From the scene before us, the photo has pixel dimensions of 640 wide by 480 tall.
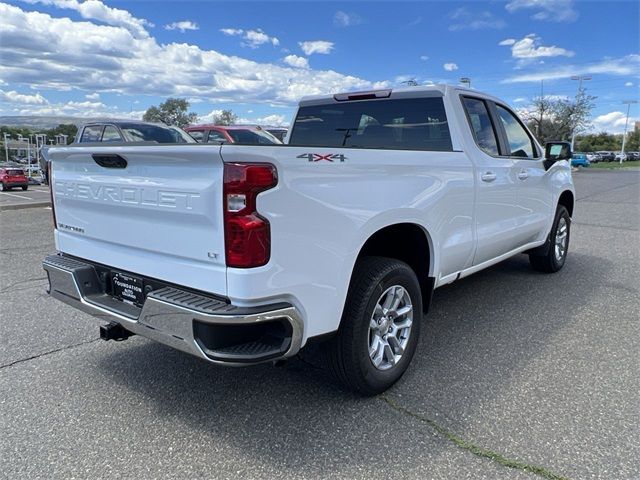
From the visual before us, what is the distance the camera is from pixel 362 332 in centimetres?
285

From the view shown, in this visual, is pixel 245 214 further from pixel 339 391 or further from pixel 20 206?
pixel 20 206

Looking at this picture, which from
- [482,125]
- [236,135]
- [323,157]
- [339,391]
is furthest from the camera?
[236,135]

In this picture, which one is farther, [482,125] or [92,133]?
[92,133]

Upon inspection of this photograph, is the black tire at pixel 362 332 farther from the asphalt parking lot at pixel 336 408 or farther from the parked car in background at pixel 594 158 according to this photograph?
the parked car in background at pixel 594 158

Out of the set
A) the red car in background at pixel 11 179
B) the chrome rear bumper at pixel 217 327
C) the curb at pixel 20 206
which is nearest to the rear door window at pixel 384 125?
the chrome rear bumper at pixel 217 327

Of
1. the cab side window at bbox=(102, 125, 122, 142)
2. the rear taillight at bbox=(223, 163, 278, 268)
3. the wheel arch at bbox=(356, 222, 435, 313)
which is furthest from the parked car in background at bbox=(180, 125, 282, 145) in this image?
the rear taillight at bbox=(223, 163, 278, 268)

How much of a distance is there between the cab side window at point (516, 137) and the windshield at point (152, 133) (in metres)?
8.78

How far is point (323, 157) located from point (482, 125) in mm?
2376

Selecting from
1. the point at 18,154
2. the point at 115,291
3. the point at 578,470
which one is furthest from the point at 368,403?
the point at 18,154

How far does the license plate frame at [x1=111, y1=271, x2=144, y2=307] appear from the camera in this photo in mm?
2801

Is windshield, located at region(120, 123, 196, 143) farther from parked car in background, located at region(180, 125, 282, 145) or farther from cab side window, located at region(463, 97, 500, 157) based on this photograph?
cab side window, located at region(463, 97, 500, 157)

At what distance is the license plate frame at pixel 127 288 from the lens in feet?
9.19

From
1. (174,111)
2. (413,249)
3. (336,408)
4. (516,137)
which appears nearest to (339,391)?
(336,408)

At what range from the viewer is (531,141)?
531cm
